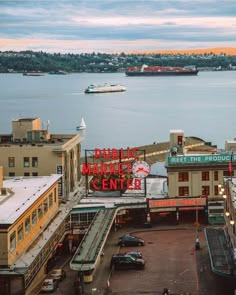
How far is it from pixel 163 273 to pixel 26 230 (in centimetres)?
746

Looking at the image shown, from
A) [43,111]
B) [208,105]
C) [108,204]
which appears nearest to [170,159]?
[108,204]

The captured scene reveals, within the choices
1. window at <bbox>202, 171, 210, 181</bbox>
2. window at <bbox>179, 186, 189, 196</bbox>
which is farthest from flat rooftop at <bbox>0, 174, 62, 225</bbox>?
window at <bbox>202, 171, 210, 181</bbox>

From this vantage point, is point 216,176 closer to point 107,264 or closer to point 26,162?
point 26,162

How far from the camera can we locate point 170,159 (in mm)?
47688

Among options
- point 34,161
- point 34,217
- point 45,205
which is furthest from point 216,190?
point 34,217

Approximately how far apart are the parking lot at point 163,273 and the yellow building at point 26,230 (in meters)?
1.84

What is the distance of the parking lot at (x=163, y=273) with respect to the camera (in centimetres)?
3247

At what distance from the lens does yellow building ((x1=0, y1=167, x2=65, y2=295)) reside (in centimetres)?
3164

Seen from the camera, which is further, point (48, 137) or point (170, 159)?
point (48, 137)

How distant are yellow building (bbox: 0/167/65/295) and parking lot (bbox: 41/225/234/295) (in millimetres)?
1840

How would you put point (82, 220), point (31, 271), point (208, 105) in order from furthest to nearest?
point (208, 105)
point (82, 220)
point (31, 271)

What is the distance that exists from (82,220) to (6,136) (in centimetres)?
1526

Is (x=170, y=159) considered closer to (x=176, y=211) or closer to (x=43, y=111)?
(x=176, y=211)

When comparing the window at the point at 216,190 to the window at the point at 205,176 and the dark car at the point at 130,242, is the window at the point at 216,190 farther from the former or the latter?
the dark car at the point at 130,242
